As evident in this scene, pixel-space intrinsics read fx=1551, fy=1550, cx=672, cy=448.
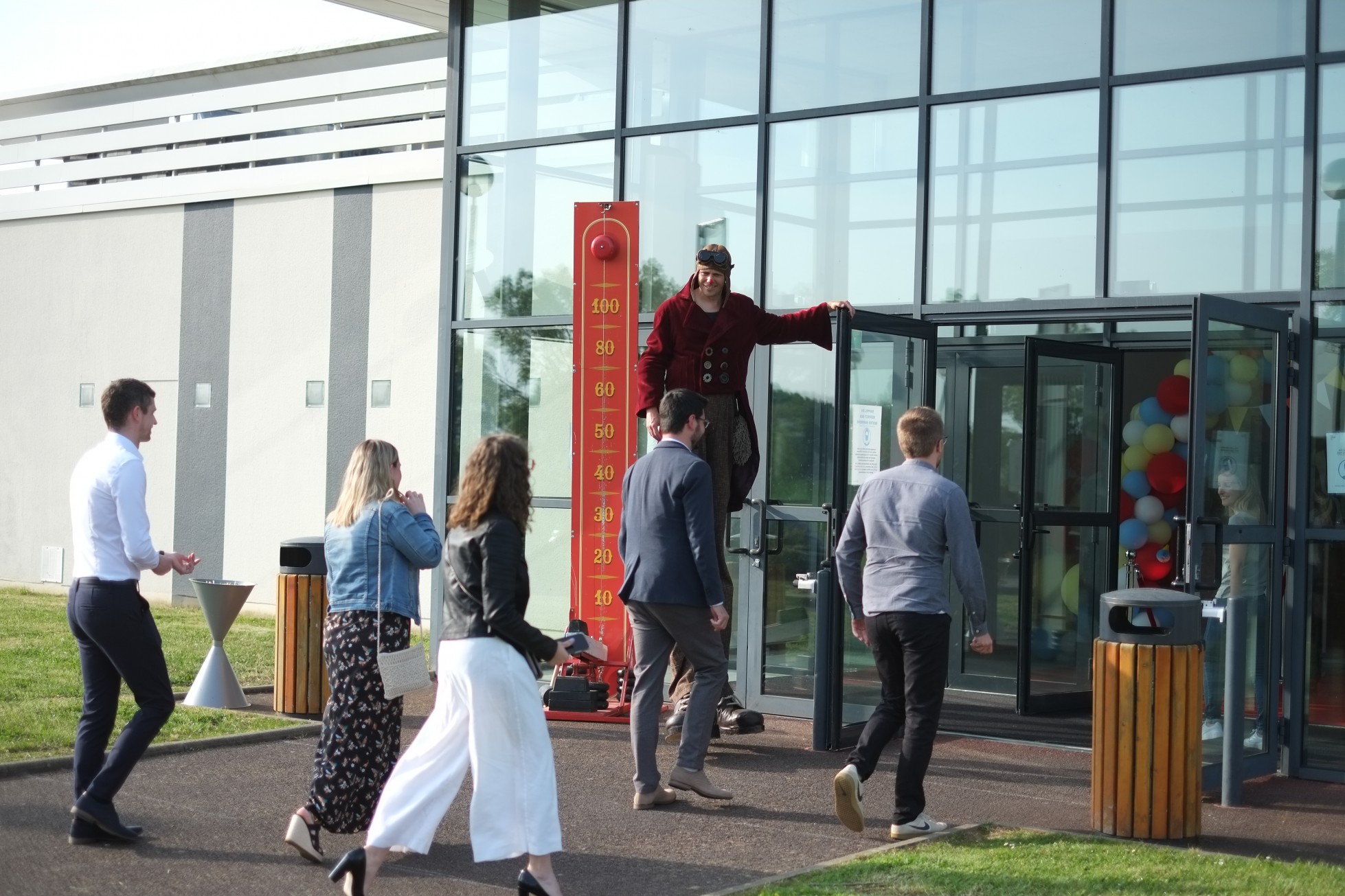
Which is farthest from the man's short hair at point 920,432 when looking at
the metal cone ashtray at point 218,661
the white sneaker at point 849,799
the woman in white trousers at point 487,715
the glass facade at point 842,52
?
the metal cone ashtray at point 218,661

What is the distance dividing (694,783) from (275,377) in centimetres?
1043

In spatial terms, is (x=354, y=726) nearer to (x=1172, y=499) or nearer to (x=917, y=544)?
(x=917, y=544)

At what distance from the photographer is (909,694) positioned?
620cm

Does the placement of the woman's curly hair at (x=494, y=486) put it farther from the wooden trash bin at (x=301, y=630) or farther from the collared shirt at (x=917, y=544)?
the wooden trash bin at (x=301, y=630)

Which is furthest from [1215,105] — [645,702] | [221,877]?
[221,877]

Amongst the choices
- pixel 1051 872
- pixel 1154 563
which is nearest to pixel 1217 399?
pixel 1051 872

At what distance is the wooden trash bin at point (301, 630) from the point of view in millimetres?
9000

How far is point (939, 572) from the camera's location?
6.19 meters

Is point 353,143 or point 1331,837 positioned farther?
point 353,143

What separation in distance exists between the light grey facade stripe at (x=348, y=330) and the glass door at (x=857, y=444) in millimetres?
7440

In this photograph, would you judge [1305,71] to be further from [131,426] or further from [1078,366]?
[131,426]

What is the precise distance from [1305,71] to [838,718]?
411 centimetres

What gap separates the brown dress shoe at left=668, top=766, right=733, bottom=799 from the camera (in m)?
6.72

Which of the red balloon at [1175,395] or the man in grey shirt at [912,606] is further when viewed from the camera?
the red balloon at [1175,395]
